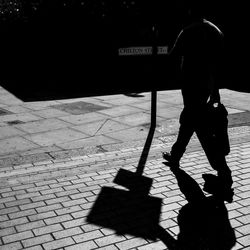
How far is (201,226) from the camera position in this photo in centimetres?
392

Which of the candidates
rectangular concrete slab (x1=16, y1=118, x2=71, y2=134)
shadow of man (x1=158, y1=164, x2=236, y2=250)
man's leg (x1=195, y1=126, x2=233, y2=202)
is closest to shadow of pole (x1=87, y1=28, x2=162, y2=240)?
shadow of man (x1=158, y1=164, x2=236, y2=250)

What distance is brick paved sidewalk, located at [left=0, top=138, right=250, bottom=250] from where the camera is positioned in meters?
3.68

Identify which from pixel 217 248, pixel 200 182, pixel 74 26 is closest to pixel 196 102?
pixel 200 182

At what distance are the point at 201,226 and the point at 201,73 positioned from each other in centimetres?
192

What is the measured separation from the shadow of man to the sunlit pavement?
0.07 meters

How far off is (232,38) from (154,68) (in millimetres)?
10353

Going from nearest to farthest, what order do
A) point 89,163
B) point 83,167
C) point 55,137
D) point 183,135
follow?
point 183,135 → point 83,167 → point 89,163 → point 55,137

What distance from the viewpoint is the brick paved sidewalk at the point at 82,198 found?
3675 mm

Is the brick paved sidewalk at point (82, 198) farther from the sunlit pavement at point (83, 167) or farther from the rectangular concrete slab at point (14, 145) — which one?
the rectangular concrete slab at point (14, 145)

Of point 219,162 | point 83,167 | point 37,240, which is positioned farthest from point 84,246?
point 83,167

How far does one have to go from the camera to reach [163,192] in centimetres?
474

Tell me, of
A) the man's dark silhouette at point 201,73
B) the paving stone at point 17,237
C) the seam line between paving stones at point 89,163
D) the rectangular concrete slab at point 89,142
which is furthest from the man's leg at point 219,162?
the rectangular concrete slab at point 89,142

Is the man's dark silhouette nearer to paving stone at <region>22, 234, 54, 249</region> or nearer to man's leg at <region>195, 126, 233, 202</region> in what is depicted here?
man's leg at <region>195, 126, 233, 202</region>

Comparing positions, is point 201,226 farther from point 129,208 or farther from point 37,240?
point 37,240
